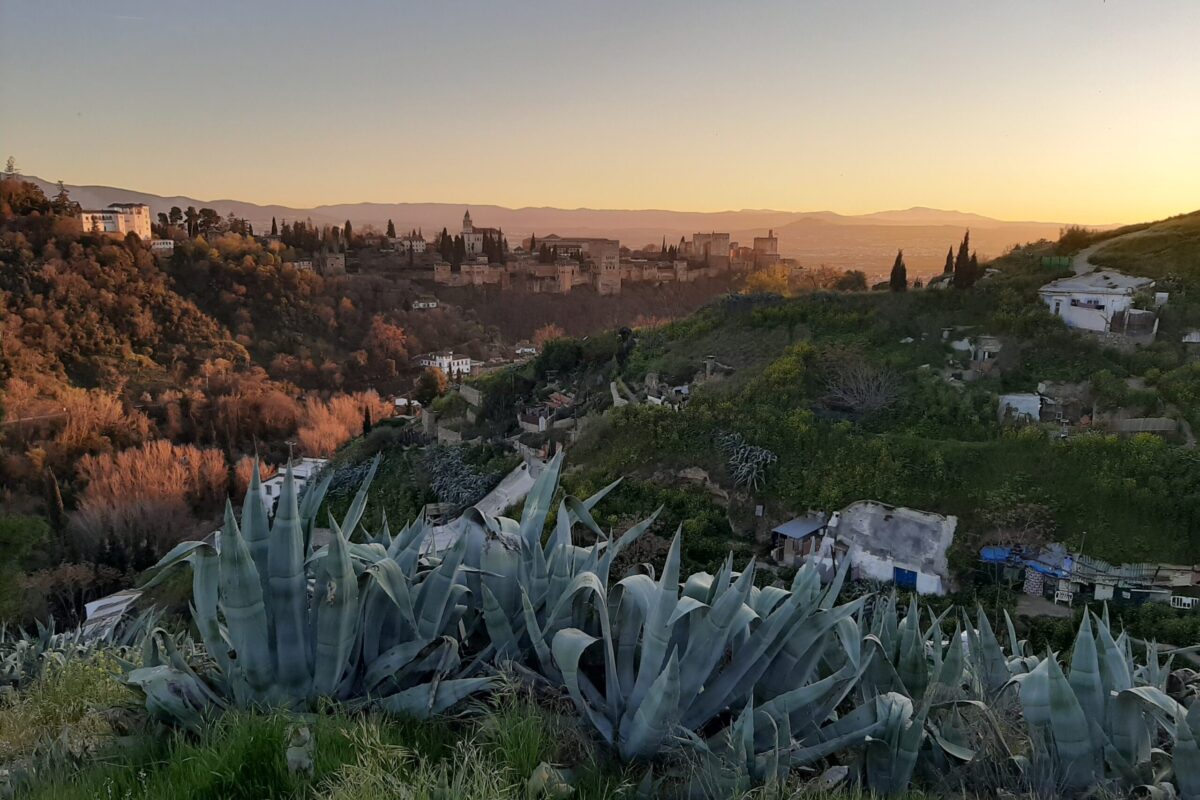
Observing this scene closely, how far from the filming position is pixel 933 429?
40.9 ft

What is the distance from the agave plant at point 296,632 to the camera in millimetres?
1925

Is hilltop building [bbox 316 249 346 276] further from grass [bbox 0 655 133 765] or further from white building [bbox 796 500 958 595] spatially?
grass [bbox 0 655 133 765]

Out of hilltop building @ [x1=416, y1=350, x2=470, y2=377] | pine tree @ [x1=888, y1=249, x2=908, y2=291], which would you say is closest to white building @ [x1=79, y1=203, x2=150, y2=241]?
hilltop building @ [x1=416, y1=350, x2=470, y2=377]

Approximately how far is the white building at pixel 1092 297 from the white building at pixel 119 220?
4389 centimetres

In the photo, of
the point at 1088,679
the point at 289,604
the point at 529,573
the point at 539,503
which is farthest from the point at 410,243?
the point at 1088,679

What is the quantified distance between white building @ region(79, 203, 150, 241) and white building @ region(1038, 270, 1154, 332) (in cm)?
4389

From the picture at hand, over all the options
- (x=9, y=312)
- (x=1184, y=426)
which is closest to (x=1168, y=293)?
(x=1184, y=426)

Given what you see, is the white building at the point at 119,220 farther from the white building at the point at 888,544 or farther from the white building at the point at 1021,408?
the white building at the point at 1021,408

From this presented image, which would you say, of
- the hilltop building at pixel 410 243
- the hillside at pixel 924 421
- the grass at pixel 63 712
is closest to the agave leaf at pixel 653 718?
the grass at pixel 63 712

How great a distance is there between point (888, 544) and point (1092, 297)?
8944 mm

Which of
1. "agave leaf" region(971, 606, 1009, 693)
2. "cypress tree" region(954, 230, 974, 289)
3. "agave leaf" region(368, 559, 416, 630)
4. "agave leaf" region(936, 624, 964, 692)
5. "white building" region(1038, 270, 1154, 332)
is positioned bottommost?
"agave leaf" region(971, 606, 1009, 693)

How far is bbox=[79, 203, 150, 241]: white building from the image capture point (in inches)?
1603

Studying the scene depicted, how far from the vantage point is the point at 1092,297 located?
49.9 ft

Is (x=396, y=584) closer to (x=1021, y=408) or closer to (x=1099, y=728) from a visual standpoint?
(x=1099, y=728)
